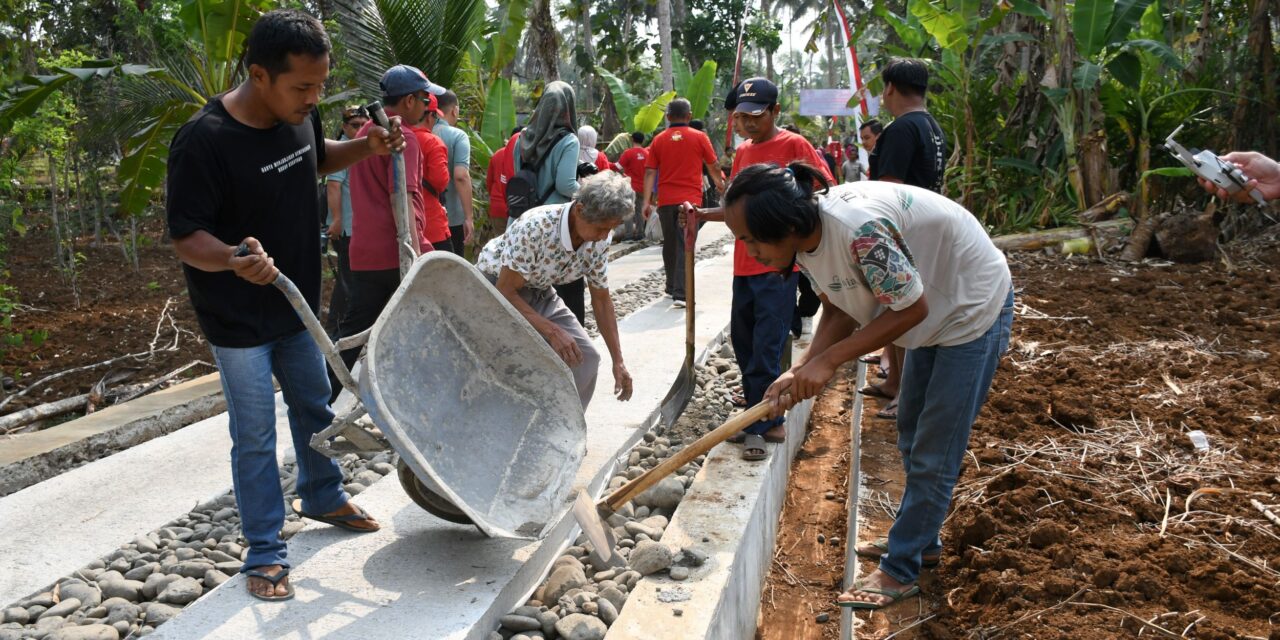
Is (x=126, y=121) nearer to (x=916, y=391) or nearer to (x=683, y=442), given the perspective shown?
(x=683, y=442)

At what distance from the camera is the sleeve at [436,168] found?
204 inches

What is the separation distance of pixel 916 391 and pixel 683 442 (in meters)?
1.70

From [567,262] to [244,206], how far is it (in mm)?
1234

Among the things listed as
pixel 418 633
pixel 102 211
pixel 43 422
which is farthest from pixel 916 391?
pixel 102 211

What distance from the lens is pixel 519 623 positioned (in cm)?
294

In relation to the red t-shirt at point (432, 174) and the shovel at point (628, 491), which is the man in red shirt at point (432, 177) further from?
the shovel at point (628, 491)

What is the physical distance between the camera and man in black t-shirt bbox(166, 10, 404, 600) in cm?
271

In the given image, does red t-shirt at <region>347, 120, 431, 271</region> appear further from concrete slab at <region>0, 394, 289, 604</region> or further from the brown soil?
the brown soil

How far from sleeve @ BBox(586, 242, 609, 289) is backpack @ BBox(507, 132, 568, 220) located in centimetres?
228

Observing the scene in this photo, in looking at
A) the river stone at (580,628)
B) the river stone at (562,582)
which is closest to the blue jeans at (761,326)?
the river stone at (562,582)

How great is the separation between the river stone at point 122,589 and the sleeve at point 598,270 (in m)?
1.97

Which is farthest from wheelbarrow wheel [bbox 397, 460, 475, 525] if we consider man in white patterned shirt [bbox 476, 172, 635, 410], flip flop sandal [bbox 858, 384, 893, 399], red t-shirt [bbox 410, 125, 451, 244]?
flip flop sandal [bbox 858, 384, 893, 399]

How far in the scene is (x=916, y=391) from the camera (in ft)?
10.7

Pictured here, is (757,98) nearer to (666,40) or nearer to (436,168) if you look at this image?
(436,168)
